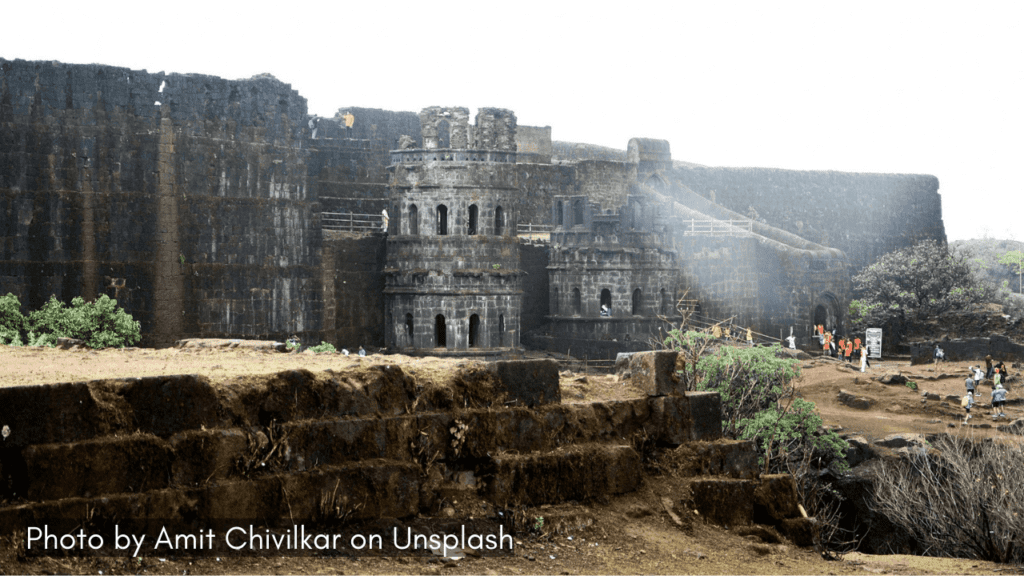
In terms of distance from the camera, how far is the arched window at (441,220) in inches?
1144

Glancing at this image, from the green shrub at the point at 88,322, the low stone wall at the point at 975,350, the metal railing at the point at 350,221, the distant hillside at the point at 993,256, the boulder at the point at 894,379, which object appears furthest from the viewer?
the distant hillside at the point at 993,256

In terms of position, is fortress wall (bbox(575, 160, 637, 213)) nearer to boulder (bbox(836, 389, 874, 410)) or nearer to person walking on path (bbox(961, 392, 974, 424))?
boulder (bbox(836, 389, 874, 410))

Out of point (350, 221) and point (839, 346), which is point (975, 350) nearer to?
point (839, 346)

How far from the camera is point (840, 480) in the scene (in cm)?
1909

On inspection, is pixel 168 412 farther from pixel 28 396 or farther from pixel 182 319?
pixel 182 319

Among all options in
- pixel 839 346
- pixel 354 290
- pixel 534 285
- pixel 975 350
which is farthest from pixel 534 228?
pixel 975 350

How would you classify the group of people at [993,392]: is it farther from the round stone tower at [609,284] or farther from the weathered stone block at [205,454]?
the weathered stone block at [205,454]

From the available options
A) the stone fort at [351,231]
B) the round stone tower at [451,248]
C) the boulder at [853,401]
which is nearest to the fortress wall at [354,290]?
the stone fort at [351,231]

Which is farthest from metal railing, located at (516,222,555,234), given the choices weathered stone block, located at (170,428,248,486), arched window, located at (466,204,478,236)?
weathered stone block, located at (170,428,248,486)

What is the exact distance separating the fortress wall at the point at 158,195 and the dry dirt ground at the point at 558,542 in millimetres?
13982

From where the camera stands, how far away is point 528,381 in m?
8.38

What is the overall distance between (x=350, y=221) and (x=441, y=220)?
3.68 metres

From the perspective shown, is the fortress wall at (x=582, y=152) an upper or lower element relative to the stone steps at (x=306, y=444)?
upper

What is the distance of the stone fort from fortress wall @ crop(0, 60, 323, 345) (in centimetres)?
3
